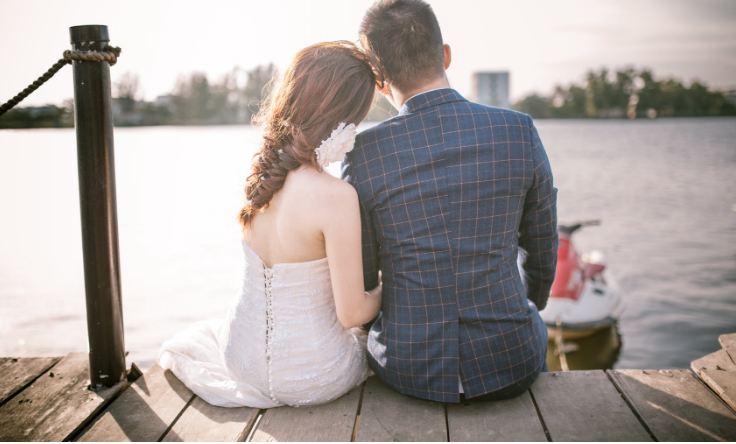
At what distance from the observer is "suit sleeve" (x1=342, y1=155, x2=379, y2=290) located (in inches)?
88.3

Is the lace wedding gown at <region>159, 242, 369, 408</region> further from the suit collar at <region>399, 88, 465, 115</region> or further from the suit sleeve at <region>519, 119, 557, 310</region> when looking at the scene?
the suit sleeve at <region>519, 119, 557, 310</region>

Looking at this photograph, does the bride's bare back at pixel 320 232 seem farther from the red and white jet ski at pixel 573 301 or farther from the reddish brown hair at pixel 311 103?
the red and white jet ski at pixel 573 301

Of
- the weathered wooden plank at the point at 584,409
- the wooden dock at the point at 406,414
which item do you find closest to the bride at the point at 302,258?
the wooden dock at the point at 406,414

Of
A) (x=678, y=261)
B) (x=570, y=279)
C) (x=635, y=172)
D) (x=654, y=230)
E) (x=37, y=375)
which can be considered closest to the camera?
(x=37, y=375)

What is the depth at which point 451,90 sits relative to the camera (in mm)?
2211

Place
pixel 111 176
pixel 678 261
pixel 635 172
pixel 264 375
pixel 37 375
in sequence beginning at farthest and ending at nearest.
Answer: pixel 635 172
pixel 678 261
pixel 37 375
pixel 111 176
pixel 264 375

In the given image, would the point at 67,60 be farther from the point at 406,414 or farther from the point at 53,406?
the point at 406,414

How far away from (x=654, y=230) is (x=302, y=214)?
53.4ft

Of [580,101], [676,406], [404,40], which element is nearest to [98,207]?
[404,40]

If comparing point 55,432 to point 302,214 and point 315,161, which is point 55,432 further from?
point 315,161

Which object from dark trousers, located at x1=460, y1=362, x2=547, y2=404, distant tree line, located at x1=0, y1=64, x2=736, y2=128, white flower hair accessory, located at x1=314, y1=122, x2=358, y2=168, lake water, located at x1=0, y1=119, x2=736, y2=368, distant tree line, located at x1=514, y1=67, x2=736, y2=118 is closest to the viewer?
white flower hair accessory, located at x1=314, y1=122, x2=358, y2=168

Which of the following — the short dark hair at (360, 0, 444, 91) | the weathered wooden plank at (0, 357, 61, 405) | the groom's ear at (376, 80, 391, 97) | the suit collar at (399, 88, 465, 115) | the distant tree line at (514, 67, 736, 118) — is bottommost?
the weathered wooden plank at (0, 357, 61, 405)

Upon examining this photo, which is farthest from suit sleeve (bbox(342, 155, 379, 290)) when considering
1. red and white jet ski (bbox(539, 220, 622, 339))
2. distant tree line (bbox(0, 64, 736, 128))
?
distant tree line (bbox(0, 64, 736, 128))

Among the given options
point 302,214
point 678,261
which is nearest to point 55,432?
point 302,214
